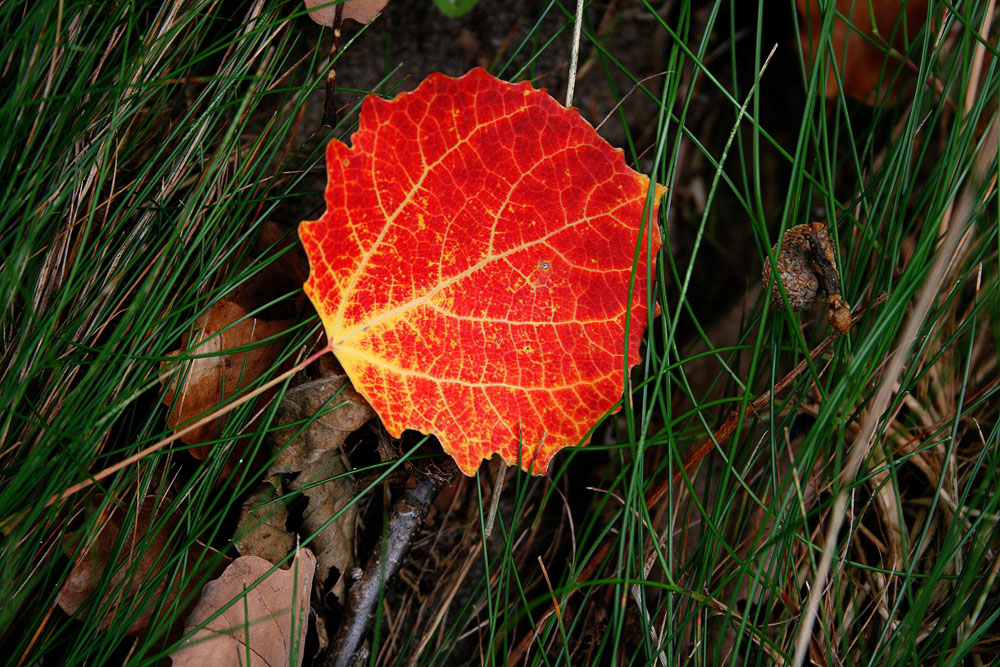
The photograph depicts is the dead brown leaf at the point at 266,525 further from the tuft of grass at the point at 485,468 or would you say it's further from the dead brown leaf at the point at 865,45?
the dead brown leaf at the point at 865,45

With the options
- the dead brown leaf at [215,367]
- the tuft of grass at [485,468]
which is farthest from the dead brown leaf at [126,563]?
the dead brown leaf at [215,367]

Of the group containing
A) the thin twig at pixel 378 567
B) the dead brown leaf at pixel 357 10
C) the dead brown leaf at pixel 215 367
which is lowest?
the thin twig at pixel 378 567

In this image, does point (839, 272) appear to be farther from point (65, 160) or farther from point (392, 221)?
point (65, 160)

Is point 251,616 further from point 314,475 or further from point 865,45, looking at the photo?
point 865,45

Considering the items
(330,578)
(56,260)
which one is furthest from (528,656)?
(56,260)

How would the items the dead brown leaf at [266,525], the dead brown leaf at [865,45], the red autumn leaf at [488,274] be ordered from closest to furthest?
the red autumn leaf at [488,274], the dead brown leaf at [266,525], the dead brown leaf at [865,45]

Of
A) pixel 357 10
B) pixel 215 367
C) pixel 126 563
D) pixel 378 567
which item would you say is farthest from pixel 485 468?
pixel 357 10
